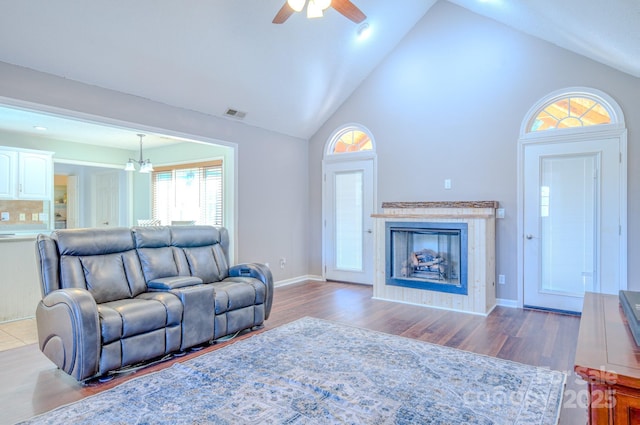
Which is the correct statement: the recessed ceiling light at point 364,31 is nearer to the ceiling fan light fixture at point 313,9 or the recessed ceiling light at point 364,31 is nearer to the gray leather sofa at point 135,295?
the ceiling fan light fixture at point 313,9

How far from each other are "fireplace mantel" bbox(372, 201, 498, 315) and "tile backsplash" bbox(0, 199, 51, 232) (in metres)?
6.13

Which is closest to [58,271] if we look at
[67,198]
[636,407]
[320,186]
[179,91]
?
[179,91]

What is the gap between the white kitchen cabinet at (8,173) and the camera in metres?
5.90

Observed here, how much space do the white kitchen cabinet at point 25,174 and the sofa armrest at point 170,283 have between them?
14.6ft

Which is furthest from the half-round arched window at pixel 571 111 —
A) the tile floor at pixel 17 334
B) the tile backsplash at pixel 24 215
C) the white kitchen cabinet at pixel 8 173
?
the tile backsplash at pixel 24 215

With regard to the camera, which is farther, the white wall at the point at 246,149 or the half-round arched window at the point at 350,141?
the half-round arched window at the point at 350,141

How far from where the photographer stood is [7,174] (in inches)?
234

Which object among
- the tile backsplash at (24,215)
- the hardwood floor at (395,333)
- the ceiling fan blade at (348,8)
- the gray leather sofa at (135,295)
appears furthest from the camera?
the tile backsplash at (24,215)

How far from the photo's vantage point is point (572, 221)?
4.32m

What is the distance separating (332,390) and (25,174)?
6512 mm

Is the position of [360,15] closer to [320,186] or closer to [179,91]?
[179,91]

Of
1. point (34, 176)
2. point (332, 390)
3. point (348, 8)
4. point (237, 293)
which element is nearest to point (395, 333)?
point (332, 390)

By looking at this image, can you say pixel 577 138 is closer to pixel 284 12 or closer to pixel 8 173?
pixel 284 12

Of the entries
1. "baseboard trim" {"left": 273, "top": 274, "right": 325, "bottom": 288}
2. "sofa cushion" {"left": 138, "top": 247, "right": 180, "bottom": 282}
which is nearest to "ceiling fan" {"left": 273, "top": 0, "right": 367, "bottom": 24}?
"sofa cushion" {"left": 138, "top": 247, "right": 180, "bottom": 282}
